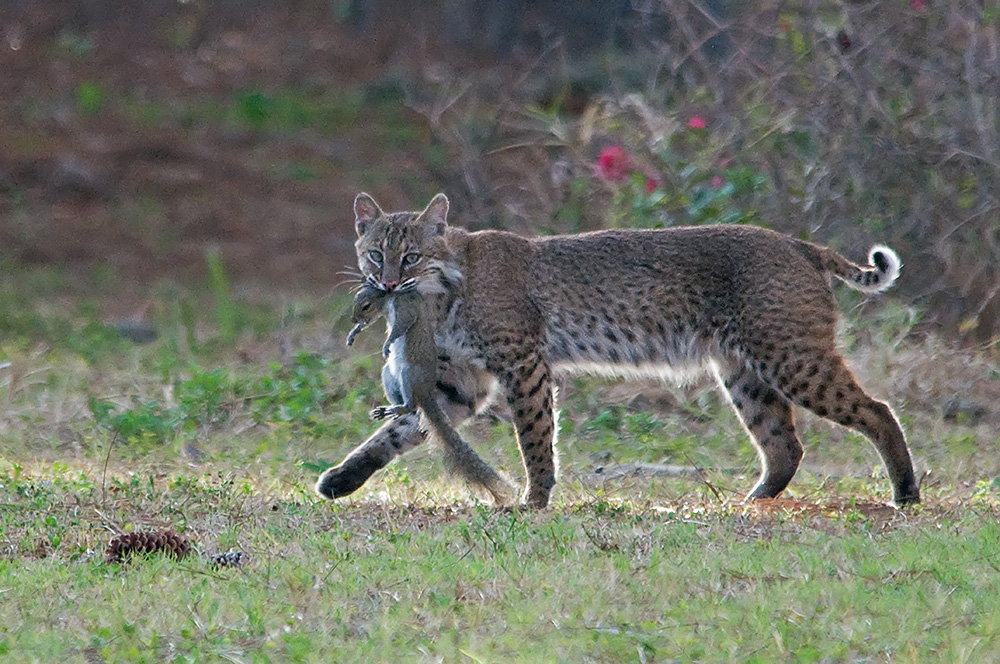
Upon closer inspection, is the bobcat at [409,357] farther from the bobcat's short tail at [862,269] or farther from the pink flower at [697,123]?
the pink flower at [697,123]

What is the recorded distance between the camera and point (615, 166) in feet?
33.5

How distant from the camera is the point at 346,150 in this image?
18.1 metres

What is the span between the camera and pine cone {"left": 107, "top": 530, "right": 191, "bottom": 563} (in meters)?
5.29

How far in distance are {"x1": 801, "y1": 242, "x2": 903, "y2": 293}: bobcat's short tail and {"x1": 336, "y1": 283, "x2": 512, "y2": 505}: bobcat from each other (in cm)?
182

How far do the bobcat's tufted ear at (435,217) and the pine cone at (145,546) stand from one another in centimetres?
230

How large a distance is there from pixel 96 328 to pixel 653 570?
7.77m

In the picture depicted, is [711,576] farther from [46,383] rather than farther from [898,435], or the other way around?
[46,383]

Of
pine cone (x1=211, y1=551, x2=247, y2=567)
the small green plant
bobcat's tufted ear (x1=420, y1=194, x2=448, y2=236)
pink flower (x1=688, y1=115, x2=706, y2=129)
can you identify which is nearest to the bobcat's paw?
bobcat's tufted ear (x1=420, y1=194, x2=448, y2=236)

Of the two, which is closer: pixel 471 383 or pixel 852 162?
pixel 471 383

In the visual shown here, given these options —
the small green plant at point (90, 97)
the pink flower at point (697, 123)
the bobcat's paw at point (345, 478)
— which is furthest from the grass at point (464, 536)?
the small green plant at point (90, 97)

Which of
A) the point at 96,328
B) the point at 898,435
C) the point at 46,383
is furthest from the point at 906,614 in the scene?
the point at 96,328

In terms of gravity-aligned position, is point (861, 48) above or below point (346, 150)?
above

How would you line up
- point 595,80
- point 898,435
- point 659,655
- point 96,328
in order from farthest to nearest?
point 595,80
point 96,328
point 898,435
point 659,655

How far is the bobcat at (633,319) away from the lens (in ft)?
22.3
